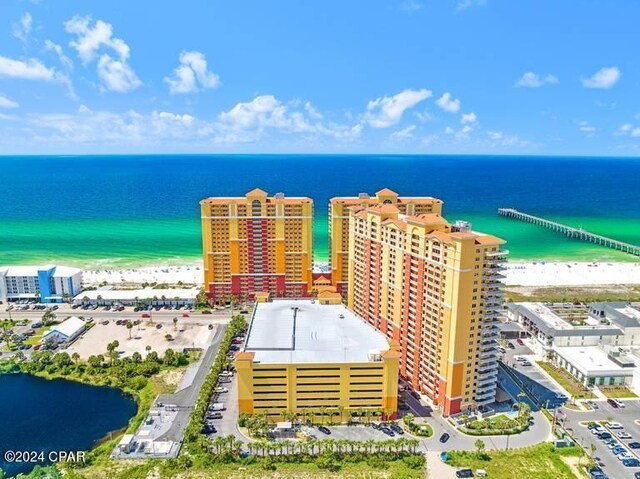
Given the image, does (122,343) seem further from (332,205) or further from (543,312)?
(543,312)

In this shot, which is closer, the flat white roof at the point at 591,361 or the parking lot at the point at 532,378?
the parking lot at the point at 532,378

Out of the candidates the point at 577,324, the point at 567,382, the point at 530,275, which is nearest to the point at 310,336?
the point at 567,382

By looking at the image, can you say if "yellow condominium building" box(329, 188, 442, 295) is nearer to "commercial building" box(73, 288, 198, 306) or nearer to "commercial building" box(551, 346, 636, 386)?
"commercial building" box(73, 288, 198, 306)

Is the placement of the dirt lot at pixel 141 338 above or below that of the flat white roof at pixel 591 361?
below

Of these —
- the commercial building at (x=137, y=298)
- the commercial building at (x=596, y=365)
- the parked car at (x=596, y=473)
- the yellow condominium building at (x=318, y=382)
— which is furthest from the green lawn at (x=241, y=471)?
the commercial building at (x=137, y=298)

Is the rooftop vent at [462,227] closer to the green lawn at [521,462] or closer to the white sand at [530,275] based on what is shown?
the green lawn at [521,462]

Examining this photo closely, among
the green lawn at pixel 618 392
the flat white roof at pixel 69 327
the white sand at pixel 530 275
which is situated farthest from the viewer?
the white sand at pixel 530 275

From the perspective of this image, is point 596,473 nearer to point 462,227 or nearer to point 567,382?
point 567,382

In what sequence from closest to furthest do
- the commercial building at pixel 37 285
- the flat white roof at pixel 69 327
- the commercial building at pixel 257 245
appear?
the flat white roof at pixel 69 327, the commercial building at pixel 257 245, the commercial building at pixel 37 285
